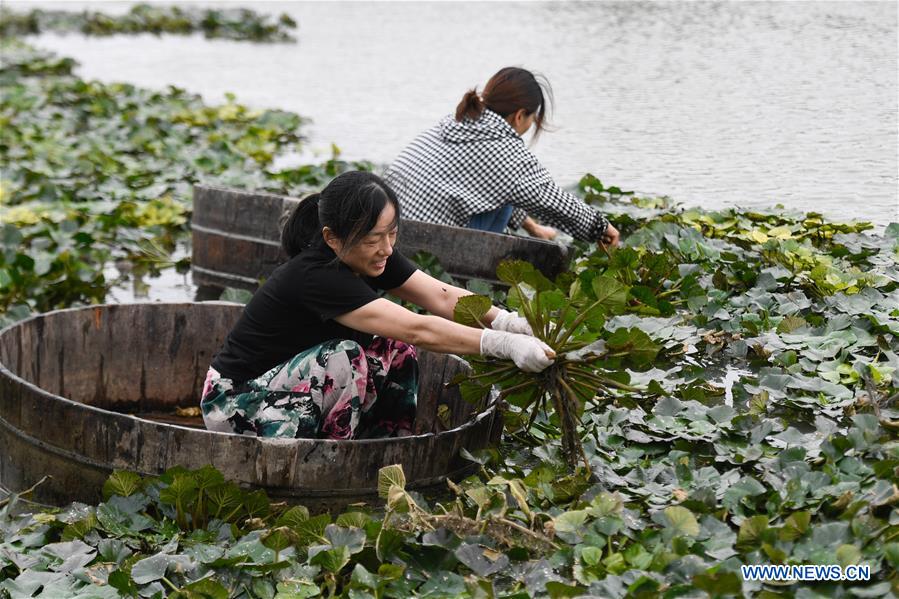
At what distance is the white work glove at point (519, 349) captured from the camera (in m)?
2.89

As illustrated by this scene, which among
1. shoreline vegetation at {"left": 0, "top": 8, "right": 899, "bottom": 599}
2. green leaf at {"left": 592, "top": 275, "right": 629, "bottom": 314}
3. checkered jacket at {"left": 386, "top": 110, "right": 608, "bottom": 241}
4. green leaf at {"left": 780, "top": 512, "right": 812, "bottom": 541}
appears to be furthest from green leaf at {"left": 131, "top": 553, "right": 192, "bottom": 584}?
checkered jacket at {"left": 386, "top": 110, "right": 608, "bottom": 241}

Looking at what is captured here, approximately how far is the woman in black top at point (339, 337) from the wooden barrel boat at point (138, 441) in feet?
0.74

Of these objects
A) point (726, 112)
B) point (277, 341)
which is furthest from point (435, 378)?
point (726, 112)

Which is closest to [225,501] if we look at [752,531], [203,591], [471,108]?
[203,591]

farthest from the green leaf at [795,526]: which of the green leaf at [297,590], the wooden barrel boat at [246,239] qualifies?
the wooden barrel boat at [246,239]

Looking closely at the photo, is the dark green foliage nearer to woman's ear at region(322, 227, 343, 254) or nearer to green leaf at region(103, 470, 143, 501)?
woman's ear at region(322, 227, 343, 254)

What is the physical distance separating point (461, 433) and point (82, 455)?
3.32 ft

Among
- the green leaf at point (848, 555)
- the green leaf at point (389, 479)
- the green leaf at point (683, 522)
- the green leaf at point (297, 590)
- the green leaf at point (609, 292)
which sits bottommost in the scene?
the green leaf at point (297, 590)

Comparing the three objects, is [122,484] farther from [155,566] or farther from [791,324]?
[791,324]

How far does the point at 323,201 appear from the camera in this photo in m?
3.11

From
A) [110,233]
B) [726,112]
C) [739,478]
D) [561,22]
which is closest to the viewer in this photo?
[739,478]

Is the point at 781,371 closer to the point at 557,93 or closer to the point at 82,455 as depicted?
the point at 82,455

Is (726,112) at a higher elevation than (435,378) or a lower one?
higher

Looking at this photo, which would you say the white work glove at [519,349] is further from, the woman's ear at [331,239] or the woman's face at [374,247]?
the woman's ear at [331,239]
